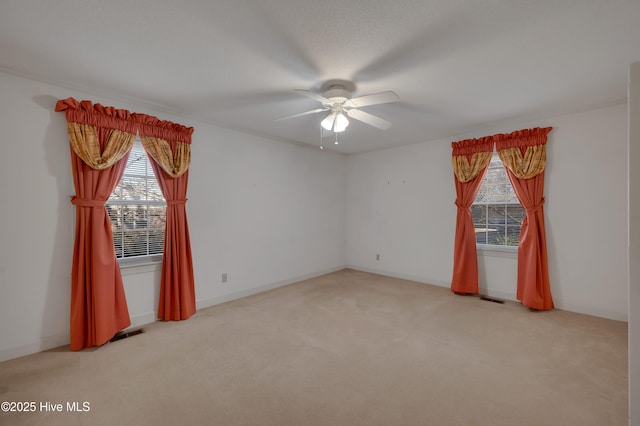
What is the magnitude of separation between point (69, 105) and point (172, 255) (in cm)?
173

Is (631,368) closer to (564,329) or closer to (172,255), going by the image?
(564,329)

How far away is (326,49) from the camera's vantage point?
80.0 inches

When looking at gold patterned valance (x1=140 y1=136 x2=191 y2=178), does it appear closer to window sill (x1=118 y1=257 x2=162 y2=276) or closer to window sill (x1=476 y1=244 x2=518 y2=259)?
window sill (x1=118 y1=257 x2=162 y2=276)

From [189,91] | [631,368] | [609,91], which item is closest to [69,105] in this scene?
[189,91]

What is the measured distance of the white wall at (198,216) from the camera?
2.45m

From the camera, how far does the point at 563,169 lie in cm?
352

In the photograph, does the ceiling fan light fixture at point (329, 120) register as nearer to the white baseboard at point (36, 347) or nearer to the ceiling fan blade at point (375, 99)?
the ceiling fan blade at point (375, 99)

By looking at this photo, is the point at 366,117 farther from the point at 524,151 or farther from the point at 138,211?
the point at 138,211

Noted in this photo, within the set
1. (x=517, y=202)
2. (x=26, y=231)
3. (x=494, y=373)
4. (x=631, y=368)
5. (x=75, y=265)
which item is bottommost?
(x=494, y=373)

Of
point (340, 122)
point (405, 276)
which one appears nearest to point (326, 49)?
point (340, 122)

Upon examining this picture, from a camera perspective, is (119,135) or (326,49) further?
(119,135)

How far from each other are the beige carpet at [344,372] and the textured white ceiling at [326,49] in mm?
2468

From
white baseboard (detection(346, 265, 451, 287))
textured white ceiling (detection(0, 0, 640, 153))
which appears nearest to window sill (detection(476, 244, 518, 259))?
white baseboard (detection(346, 265, 451, 287))

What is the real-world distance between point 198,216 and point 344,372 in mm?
2583
